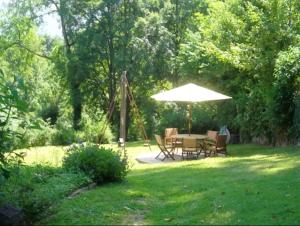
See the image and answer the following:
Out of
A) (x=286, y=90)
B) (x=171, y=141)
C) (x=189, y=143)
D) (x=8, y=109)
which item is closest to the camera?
(x=8, y=109)

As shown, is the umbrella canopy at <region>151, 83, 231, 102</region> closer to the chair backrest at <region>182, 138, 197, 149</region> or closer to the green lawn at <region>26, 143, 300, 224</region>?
the chair backrest at <region>182, 138, 197, 149</region>

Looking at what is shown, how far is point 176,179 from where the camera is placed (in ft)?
32.4

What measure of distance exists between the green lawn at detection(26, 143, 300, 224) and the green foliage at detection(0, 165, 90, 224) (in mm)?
228

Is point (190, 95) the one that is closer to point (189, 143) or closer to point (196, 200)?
point (189, 143)

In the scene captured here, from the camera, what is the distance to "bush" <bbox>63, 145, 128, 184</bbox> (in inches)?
351

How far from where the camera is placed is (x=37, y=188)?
6566 mm

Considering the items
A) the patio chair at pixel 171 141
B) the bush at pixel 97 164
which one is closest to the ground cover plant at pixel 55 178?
the bush at pixel 97 164

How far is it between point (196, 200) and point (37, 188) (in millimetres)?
2404

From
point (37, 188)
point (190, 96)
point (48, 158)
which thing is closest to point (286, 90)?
point (190, 96)

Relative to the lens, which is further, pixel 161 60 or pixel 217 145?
pixel 161 60

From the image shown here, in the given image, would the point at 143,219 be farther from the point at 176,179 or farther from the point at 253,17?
the point at 253,17

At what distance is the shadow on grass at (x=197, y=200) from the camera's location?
6.13 meters

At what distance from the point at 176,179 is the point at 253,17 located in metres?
A: 8.73

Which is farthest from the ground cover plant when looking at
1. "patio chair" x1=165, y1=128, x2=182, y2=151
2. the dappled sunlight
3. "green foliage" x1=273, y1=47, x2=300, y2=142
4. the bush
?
"green foliage" x1=273, y1=47, x2=300, y2=142
